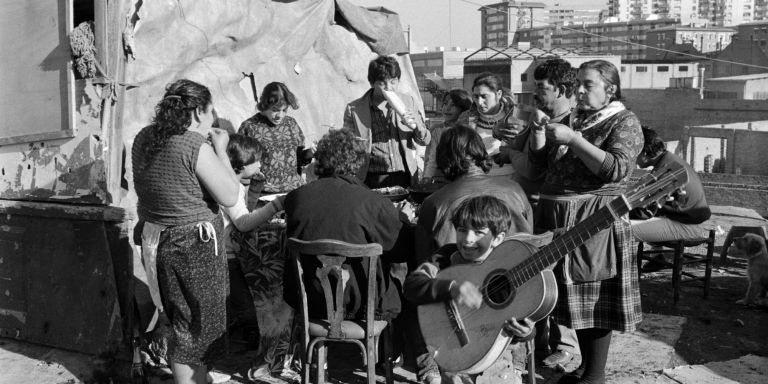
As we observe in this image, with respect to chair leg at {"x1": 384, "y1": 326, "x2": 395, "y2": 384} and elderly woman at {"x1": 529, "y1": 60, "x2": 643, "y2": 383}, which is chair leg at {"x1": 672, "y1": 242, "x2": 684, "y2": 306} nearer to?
elderly woman at {"x1": 529, "y1": 60, "x2": 643, "y2": 383}

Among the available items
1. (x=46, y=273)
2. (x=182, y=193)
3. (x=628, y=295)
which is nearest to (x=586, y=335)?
(x=628, y=295)

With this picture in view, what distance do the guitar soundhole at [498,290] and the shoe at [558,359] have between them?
1.54 m

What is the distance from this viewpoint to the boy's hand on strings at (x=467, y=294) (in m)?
3.70

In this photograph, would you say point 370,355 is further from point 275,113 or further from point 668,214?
point 668,214

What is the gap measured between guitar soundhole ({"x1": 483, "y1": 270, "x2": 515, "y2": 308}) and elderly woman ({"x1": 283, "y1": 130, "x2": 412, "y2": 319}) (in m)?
0.73

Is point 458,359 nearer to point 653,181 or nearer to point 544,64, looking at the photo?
point 653,181

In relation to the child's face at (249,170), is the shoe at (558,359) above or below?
below

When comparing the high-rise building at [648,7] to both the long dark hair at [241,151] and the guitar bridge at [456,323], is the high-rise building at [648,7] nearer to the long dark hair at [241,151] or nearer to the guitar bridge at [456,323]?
the long dark hair at [241,151]

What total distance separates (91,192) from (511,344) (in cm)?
280

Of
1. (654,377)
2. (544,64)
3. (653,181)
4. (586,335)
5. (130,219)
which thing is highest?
(544,64)

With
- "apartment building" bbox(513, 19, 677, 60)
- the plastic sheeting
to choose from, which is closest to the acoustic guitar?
the plastic sheeting

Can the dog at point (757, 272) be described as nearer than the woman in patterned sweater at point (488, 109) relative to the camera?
No

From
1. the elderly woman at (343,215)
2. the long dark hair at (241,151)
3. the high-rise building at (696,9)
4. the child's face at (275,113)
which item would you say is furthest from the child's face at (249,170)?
the high-rise building at (696,9)

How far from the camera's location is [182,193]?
427 cm
